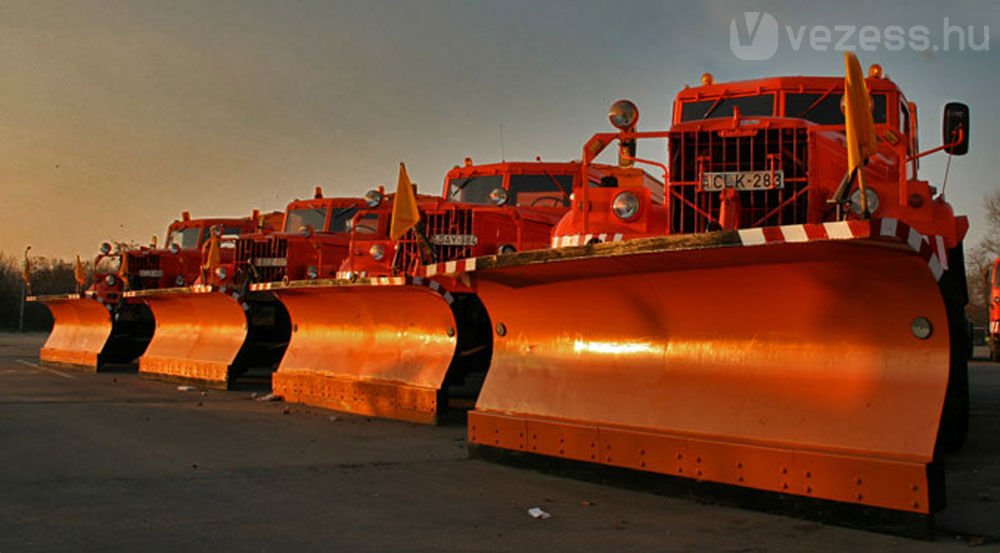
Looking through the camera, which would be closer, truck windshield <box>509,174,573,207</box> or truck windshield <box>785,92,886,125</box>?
truck windshield <box>785,92,886,125</box>

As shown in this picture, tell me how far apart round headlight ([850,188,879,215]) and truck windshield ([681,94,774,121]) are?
267cm

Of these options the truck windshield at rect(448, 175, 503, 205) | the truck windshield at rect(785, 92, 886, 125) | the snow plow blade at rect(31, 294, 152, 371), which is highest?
the truck windshield at rect(785, 92, 886, 125)

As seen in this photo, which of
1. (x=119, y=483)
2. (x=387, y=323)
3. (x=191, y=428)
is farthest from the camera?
(x=387, y=323)

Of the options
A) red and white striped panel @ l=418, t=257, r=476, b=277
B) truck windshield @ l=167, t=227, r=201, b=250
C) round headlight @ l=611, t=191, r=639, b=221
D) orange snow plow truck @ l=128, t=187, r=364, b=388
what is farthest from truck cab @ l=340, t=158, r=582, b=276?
truck windshield @ l=167, t=227, r=201, b=250

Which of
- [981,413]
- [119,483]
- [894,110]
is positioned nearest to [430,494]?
[119,483]

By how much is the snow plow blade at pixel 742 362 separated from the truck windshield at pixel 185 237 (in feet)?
47.6

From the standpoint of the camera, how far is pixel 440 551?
3871 mm

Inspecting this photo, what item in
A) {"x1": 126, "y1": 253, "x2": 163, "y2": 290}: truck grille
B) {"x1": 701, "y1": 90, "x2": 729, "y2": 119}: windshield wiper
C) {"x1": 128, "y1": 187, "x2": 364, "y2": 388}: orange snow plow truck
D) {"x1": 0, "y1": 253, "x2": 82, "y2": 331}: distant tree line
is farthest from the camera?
{"x1": 0, "y1": 253, "x2": 82, "y2": 331}: distant tree line

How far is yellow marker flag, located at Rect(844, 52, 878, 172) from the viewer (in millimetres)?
4043

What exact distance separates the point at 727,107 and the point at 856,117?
14.3ft

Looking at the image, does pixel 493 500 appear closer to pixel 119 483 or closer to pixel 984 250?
pixel 119 483

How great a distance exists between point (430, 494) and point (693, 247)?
2148 millimetres

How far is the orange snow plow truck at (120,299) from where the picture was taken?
54.2 feet

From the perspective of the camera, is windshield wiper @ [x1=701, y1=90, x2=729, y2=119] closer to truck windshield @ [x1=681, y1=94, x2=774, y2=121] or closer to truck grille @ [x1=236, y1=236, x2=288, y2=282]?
truck windshield @ [x1=681, y1=94, x2=774, y2=121]
